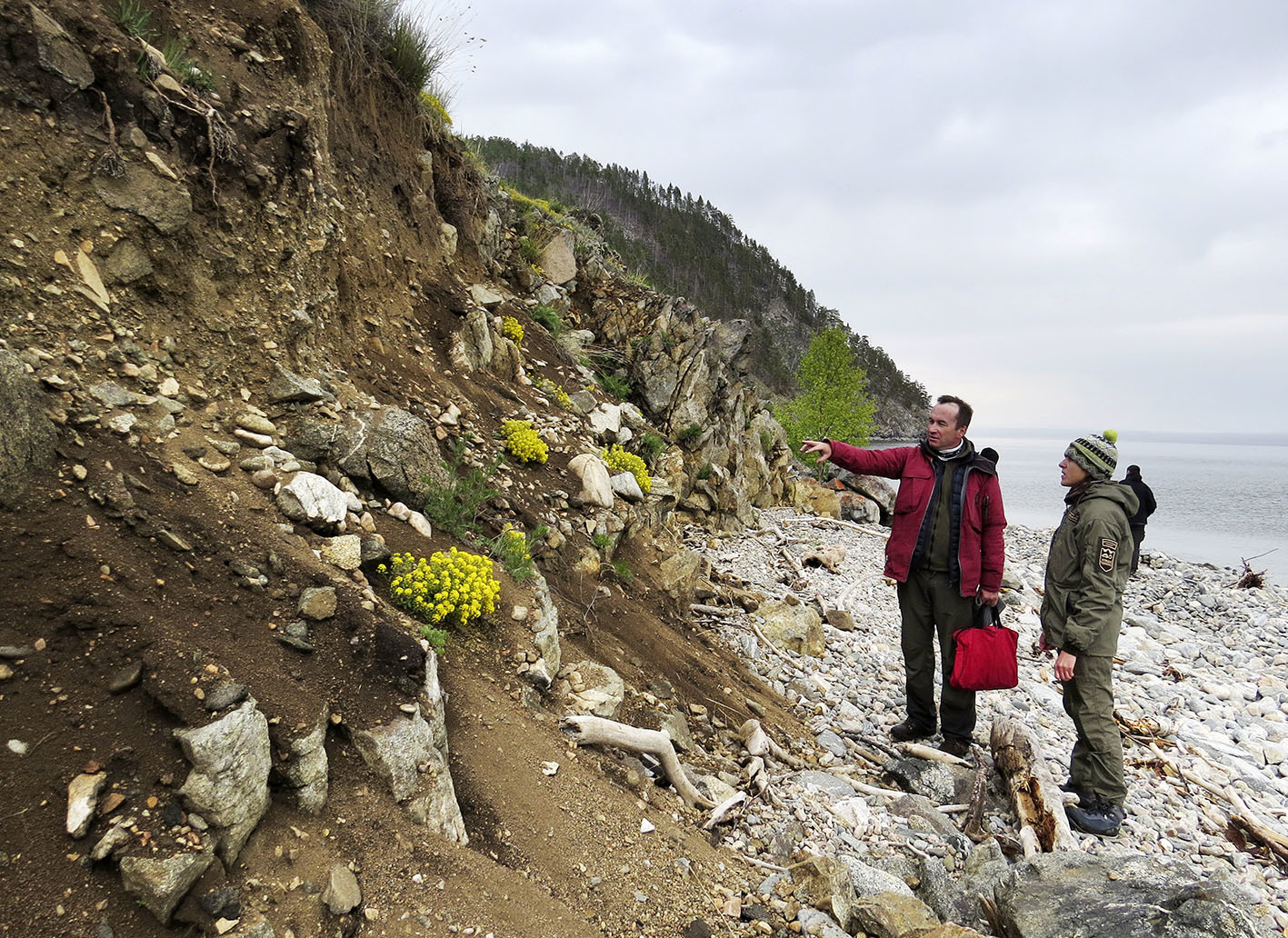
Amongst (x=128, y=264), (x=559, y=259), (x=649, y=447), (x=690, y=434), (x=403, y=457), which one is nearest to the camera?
(x=128, y=264)

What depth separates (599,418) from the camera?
959 centimetres

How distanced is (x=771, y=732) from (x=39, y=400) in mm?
5412

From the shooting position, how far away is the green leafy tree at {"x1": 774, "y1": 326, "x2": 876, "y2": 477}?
1069 inches

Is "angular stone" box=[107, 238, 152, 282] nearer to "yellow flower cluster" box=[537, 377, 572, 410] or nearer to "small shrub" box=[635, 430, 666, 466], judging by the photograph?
"yellow flower cluster" box=[537, 377, 572, 410]

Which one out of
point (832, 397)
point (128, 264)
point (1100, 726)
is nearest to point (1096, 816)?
point (1100, 726)

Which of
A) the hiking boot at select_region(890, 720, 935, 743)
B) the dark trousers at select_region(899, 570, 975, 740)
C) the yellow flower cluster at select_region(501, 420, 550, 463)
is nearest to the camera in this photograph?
the dark trousers at select_region(899, 570, 975, 740)

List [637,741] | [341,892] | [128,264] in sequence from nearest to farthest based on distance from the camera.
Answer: [341,892]
[128,264]
[637,741]

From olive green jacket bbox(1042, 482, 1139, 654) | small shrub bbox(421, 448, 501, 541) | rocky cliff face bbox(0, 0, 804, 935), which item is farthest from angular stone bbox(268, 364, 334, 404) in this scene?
olive green jacket bbox(1042, 482, 1139, 654)

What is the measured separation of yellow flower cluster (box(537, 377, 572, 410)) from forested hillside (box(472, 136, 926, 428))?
222 feet

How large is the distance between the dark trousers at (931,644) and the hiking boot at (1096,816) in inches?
34.5

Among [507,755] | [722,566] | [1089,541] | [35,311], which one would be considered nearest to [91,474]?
[35,311]

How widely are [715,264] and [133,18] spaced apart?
96011 mm

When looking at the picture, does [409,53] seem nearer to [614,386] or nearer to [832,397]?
[614,386]

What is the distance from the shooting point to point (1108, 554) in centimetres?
458
